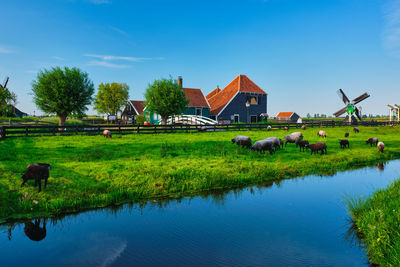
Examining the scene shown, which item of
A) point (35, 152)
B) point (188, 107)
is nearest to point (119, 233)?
point (35, 152)

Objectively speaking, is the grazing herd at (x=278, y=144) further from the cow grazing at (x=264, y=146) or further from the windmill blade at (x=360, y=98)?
the windmill blade at (x=360, y=98)

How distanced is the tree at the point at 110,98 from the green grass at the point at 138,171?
52420 millimetres

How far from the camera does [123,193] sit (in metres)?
8.49

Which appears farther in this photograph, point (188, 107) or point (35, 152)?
point (188, 107)

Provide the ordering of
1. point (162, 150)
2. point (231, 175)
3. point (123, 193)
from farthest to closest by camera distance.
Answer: point (162, 150), point (231, 175), point (123, 193)

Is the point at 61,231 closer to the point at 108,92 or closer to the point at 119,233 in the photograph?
the point at 119,233

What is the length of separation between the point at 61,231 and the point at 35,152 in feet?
32.6

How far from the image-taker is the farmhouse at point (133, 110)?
5528 cm

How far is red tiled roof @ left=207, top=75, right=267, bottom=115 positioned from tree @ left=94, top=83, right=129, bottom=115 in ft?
104

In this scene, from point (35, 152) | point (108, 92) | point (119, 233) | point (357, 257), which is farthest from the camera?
point (108, 92)

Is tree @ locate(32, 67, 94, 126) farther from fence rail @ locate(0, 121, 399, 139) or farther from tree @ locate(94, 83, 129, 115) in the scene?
tree @ locate(94, 83, 129, 115)

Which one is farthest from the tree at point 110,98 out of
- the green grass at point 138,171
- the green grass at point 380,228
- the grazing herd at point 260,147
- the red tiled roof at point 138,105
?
the green grass at point 380,228

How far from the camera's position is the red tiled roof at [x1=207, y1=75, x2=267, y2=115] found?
42125 mm

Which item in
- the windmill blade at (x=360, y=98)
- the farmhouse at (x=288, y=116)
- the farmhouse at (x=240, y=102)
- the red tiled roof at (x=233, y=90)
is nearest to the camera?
the farmhouse at (x=240, y=102)
